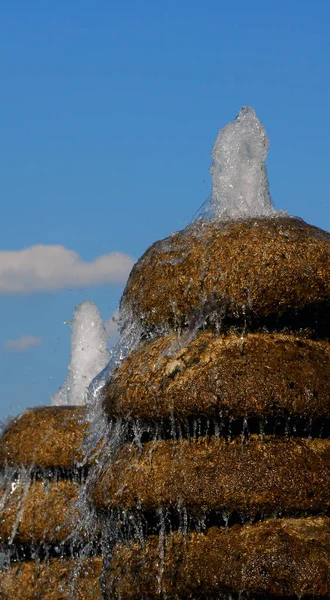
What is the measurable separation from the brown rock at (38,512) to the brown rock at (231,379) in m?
2.13

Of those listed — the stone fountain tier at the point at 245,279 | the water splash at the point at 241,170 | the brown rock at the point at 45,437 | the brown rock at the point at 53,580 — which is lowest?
the brown rock at the point at 53,580

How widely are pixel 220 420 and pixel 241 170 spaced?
2.48 meters

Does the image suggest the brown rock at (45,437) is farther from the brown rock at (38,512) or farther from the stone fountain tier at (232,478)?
the stone fountain tier at (232,478)

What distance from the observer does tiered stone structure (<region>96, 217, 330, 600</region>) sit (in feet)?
22.1

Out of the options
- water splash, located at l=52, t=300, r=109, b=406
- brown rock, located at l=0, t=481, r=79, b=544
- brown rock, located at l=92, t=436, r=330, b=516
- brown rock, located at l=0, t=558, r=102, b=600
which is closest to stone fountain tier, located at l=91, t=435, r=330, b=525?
brown rock, located at l=92, t=436, r=330, b=516

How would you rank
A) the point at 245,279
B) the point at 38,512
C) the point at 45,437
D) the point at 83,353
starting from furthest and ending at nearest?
the point at 83,353 → the point at 45,437 → the point at 38,512 → the point at 245,279

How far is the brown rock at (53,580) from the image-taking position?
859 cm

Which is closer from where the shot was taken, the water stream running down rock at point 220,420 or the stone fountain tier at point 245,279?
the water stream running down rock at point 220,420

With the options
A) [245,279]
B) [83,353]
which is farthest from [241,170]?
[83,353]

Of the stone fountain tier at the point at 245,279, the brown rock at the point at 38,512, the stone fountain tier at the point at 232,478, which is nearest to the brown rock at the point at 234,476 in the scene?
the stone fountain tier at the point at 232,478

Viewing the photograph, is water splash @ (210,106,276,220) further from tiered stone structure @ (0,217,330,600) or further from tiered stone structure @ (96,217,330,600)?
tiered stone structure @ (96,217,330,600)

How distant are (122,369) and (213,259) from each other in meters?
1.03

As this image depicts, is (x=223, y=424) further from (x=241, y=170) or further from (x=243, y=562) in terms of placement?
(x=241, y=170)

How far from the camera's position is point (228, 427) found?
6906 millimetres
